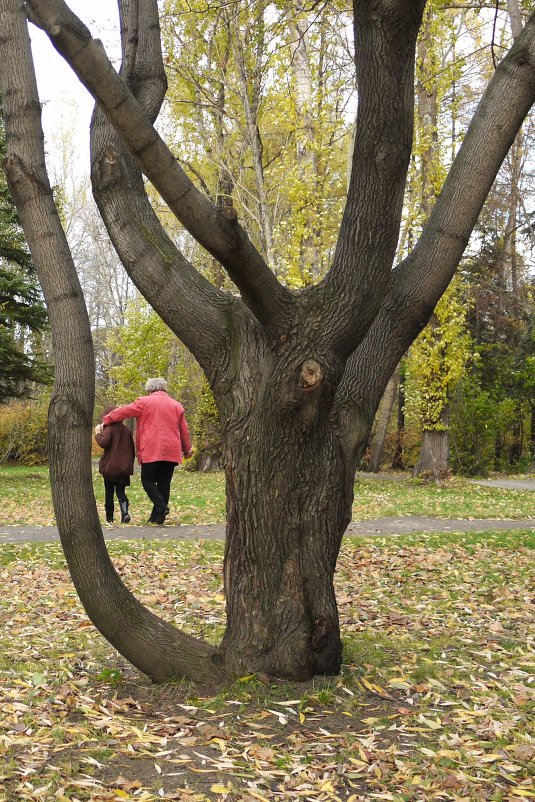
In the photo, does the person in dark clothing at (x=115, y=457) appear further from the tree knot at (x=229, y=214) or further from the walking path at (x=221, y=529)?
the tree knot at (x=229, y=214)

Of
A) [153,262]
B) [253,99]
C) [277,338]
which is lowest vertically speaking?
[277,338]

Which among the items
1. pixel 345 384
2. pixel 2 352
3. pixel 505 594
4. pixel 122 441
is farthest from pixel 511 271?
pixel 345 384

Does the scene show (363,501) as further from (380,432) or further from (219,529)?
(380,432)

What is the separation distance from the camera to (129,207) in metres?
4.31

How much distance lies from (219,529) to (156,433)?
63.4 inches

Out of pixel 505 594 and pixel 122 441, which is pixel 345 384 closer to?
pixel 505 594

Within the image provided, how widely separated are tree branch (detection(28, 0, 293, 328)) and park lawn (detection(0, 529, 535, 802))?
2.12m

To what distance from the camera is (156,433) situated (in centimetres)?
1016

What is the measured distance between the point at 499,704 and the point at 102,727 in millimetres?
2044

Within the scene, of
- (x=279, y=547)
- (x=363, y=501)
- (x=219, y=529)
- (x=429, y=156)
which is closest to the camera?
(x=279, y=547)

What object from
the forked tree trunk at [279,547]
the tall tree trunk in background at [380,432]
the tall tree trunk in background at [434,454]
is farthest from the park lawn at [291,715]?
the tall tree trunk in background at [380,432]

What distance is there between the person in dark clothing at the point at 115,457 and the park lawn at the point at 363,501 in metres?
0.74

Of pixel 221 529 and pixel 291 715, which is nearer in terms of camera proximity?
pixel 291 715

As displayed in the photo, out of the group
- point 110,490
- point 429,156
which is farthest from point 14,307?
point 110,490
